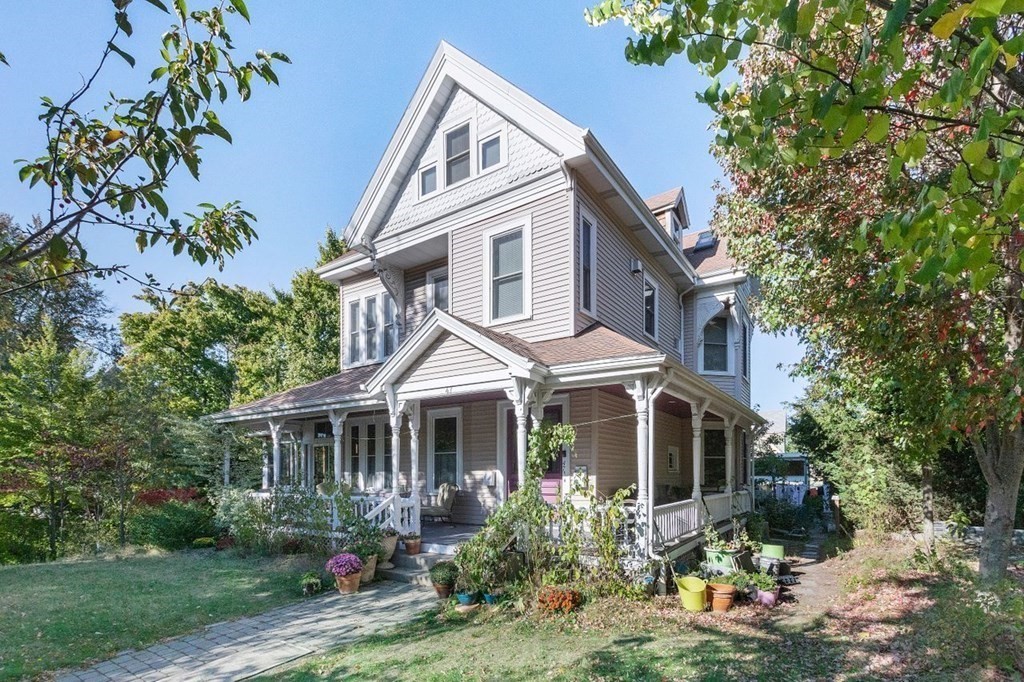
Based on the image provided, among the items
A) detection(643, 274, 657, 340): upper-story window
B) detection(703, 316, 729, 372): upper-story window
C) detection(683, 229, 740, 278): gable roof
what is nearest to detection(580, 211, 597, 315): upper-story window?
detection(643, 274, 657, 340): upper-story window

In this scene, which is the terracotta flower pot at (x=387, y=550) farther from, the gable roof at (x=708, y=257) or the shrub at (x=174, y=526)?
the gable roof at (x=708, y=257)

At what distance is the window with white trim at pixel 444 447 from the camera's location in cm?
1295

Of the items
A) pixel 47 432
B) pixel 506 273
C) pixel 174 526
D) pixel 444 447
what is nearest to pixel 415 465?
pixel 444 447

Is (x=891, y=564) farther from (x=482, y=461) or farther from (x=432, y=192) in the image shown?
(x=432, y=192)

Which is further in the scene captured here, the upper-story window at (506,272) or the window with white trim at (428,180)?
the window with white trim at (428,180)

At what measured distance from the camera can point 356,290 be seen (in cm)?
1633

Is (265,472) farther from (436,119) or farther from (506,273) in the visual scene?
(436,119)

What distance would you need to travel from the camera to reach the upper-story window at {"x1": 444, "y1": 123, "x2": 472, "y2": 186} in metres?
13.0

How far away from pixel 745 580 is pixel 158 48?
363 inches

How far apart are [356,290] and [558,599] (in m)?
11.4

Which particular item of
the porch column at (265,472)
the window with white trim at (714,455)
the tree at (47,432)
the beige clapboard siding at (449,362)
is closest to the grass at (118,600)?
the porch column at (265,472)

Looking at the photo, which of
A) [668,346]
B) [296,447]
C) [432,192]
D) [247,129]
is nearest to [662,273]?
[668,346]

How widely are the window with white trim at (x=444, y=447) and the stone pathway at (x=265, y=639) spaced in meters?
4.02

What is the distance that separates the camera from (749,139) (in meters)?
3.39
